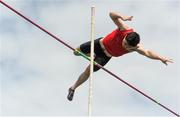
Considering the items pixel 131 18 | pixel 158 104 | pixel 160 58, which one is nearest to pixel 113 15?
pixel 131 18

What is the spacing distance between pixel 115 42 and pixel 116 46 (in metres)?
0.11

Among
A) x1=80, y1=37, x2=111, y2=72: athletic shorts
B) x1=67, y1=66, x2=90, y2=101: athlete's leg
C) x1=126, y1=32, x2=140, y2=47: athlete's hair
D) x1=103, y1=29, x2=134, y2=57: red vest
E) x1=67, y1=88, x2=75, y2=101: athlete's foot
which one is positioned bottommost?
x1=67, y1=88, x2=75, y2=101: athlete's foot

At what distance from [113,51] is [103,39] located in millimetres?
387

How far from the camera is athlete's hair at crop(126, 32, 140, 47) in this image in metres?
16.6

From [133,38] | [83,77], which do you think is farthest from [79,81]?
[133,38]

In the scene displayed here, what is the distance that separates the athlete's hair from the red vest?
0.15 meters

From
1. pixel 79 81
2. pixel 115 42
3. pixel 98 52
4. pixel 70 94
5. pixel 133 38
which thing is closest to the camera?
pixel 133 38

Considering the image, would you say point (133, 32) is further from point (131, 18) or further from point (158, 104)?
point (158, 104)

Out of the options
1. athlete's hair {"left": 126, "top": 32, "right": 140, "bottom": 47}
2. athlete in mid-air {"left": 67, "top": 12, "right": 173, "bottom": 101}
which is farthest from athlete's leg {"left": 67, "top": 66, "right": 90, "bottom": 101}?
athlete's hair {"left": 126, "top": 32, "right": 140, "bottom": 47}

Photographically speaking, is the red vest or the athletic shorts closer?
the red vest

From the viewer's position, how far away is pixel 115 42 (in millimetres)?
17109

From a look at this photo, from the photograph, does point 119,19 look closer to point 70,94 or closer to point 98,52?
point 98,52

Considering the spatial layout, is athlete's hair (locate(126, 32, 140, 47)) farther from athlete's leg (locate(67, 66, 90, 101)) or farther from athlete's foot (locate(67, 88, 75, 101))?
athlete's foot (locate(67, 88, 75, 101))

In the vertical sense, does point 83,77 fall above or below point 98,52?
below
